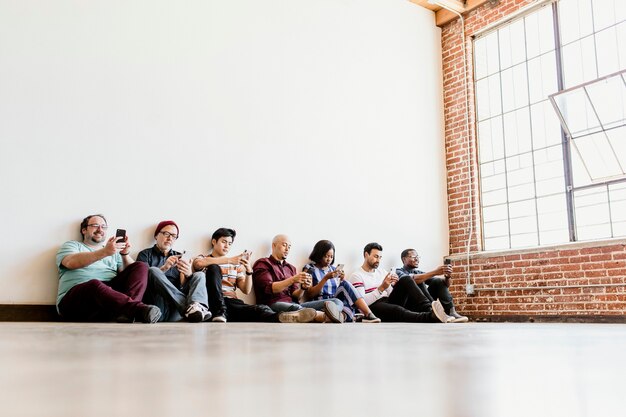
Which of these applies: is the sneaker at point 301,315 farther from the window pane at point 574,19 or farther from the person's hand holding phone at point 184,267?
the window pane at point 574,19

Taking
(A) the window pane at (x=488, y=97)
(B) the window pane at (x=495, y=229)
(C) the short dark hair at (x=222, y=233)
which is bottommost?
(C) the short dark hair at (x=222, y=233)

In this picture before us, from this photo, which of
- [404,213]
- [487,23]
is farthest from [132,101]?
[487,23]

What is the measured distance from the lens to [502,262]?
543 centimetres

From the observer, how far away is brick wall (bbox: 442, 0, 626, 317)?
4.69 m

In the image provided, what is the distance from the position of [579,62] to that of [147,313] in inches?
184

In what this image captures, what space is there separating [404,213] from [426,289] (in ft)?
3.60

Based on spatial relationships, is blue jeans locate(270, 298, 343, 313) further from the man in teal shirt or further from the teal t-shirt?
the teal t-shirt

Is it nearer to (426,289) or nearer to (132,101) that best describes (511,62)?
(426,289)

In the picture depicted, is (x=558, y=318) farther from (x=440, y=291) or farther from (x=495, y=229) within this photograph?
(x=495, y=229)

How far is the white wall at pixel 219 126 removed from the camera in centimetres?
374

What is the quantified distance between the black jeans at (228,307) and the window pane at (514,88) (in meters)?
3.64

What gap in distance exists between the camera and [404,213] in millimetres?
5668

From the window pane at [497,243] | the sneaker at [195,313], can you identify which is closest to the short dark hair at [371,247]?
the window pane at [497,243]

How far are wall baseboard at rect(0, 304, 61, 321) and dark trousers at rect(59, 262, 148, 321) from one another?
0.18m
